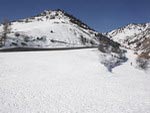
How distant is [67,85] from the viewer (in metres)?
28.4

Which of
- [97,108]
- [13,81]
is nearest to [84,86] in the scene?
[97,108]

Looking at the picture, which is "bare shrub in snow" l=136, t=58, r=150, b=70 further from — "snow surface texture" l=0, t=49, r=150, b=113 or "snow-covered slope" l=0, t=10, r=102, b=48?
"snow-covered slope" l=0, t=10, r=102, b=48

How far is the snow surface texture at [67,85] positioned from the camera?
22562mm

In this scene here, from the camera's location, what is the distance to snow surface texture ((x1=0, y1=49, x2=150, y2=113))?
22562 mm

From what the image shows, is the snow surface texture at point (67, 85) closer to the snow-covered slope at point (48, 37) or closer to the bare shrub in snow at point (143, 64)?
the bare shrub in snow at point (143, 64)

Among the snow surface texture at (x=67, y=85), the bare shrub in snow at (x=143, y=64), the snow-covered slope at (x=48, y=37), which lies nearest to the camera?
the snow surface texture at (x=67, y=85)

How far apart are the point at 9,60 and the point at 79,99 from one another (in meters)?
13.3

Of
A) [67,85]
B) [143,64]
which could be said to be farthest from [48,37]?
[67,85]

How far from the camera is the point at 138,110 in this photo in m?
23.7

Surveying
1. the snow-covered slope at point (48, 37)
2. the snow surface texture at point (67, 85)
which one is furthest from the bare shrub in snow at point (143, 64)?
the snow-covered slope at point (48, 37)

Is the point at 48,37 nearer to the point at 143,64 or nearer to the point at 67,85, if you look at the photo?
the point at 143,64

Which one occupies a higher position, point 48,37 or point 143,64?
point 48,37

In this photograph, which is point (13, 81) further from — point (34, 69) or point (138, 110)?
point (138, 110)

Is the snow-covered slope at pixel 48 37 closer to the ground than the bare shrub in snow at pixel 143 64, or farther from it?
farther from it
